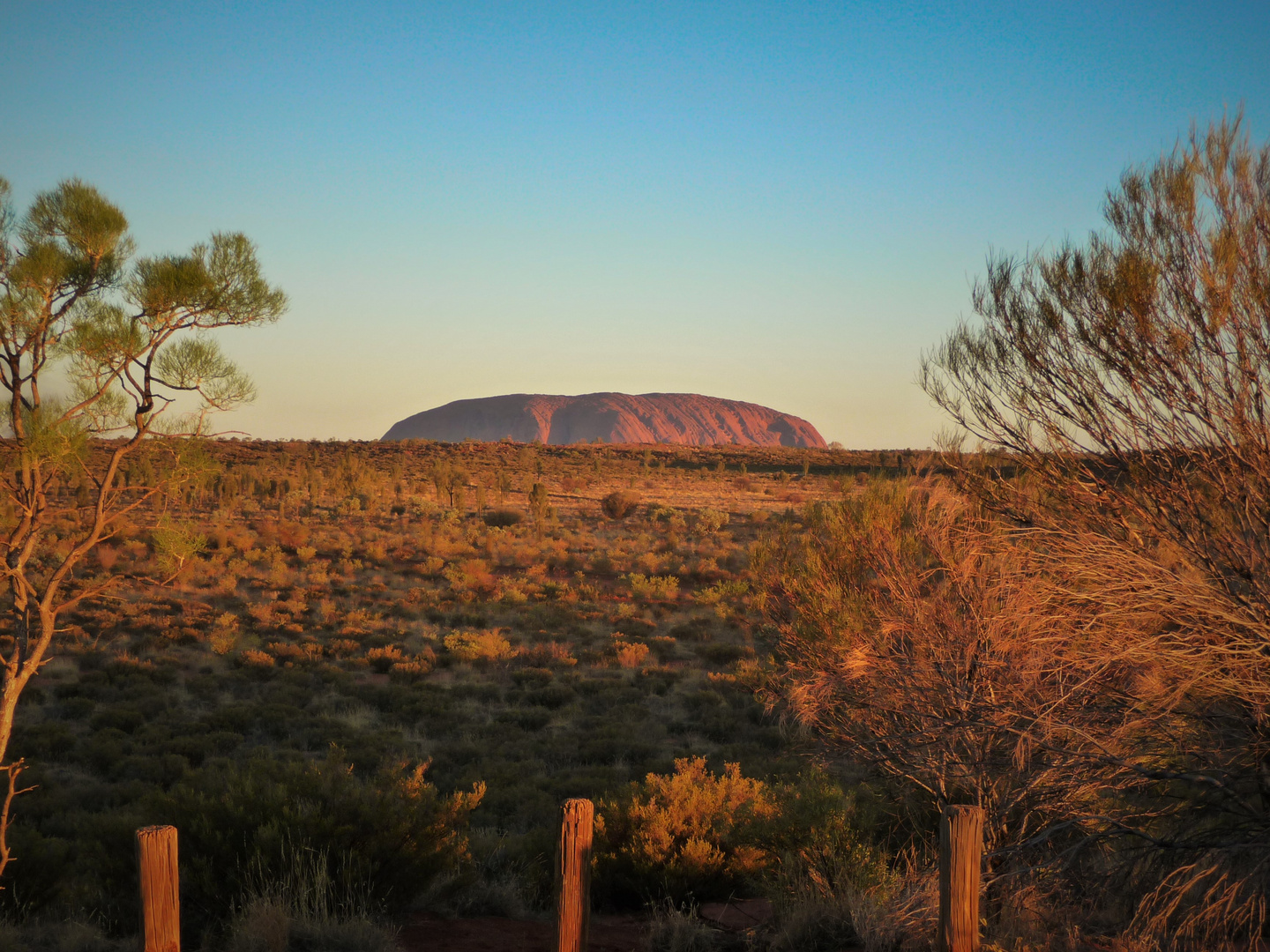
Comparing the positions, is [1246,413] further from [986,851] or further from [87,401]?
[87,401]

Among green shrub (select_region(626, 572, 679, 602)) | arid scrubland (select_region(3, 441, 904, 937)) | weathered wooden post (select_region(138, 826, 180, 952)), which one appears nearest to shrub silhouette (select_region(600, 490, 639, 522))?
arid scrubland (select_region(3, 441, 904, 937))

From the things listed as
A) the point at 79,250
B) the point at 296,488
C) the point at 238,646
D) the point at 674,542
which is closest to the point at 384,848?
the point at 79,250

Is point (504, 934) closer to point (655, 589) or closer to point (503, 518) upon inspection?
point (655, 589)

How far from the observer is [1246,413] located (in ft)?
18.2

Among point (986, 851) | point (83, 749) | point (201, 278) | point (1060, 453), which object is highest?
point (201, 278)

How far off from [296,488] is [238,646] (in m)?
28.0

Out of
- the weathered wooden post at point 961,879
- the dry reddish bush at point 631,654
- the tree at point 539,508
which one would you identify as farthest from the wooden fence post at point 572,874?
the tree at point 539,508

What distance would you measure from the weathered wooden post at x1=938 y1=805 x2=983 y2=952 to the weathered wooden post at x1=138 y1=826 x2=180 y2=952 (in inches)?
132

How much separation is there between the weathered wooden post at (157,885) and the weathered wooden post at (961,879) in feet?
11.0

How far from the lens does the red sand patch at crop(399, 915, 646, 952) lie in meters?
5.49

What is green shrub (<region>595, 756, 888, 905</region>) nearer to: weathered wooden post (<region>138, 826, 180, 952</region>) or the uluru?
weathered wooden post (<region>138, 826, 180, 952</region>)

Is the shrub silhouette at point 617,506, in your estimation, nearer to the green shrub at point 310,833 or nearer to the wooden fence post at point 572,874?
the green shrub at point 310,833

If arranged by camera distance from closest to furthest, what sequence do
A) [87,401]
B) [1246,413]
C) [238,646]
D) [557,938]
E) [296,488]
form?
[557,938] → [1246,413] → [87,401] → [238,646] → [296,488]

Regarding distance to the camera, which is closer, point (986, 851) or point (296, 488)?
point (986, 851)
